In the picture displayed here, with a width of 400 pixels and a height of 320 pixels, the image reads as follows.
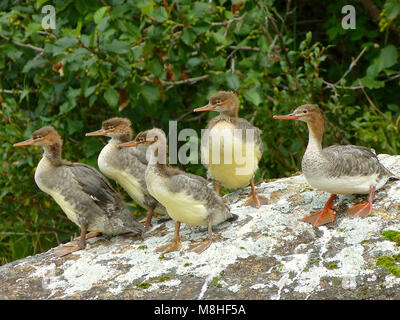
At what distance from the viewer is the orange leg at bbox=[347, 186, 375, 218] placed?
15.4ft

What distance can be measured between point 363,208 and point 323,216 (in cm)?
31

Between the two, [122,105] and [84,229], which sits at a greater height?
[122,105]

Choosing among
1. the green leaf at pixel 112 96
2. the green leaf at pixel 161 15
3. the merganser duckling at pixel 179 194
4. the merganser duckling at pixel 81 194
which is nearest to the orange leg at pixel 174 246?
the merganser duckling at pixel 179 194

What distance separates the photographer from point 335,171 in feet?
15.3

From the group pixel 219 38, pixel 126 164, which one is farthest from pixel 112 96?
pixel 219 38

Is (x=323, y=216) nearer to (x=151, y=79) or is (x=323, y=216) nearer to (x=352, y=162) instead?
(x=352, y=162)

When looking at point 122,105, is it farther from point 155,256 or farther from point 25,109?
point 155,256

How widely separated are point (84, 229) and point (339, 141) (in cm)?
335

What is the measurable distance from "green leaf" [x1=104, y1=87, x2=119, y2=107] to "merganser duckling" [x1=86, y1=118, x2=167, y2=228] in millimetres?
487

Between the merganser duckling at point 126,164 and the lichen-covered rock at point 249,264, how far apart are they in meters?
0.50

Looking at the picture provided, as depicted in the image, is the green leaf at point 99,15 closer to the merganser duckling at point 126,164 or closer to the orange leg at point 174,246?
the merganser duckling at point 126,164

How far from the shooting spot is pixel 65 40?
5918 mm

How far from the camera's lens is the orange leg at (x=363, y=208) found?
15.4 feet
